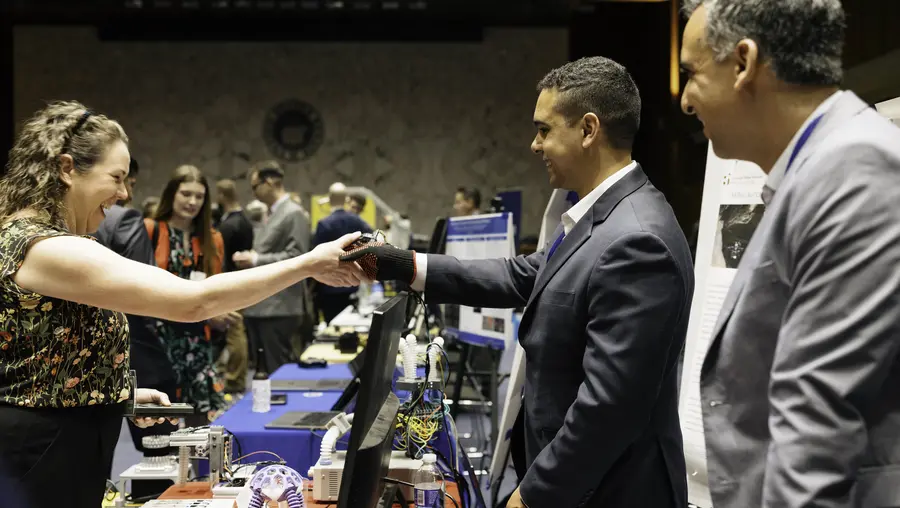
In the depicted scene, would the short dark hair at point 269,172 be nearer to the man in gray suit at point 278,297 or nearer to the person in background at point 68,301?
the man in gray suit at point 278,297

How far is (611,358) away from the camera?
149 centimetres

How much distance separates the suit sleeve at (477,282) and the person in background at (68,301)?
0.45m

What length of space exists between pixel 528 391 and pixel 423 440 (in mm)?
406

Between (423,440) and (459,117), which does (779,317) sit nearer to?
(423,440)

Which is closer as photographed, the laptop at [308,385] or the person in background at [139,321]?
the laptop at [308,385]

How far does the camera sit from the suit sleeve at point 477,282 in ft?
6.89

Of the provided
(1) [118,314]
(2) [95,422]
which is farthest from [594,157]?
(2) [95,422]

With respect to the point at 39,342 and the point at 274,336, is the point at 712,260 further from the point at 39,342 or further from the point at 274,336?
the point at 274,336

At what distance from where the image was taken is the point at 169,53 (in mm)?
11047

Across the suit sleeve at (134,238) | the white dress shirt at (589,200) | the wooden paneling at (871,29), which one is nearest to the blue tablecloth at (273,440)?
the white dress shirt at (589,200)

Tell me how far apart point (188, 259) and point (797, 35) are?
11.7 feet

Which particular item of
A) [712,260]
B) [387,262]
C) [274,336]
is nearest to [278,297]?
[274,336]

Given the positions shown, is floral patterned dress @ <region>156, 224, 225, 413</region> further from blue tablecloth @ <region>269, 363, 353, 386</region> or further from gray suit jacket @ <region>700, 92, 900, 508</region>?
gray suit jacket @ <region>700, 92, 900, 508</region>

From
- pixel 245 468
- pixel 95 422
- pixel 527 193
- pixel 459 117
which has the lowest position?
pixel 245 468
